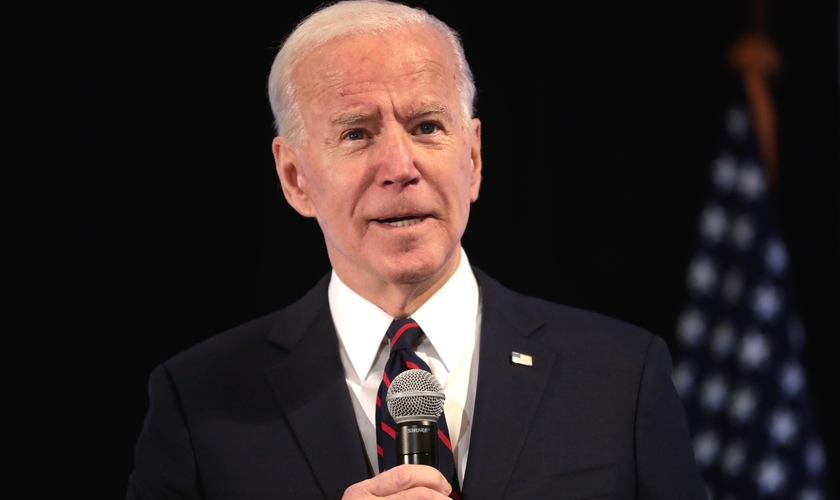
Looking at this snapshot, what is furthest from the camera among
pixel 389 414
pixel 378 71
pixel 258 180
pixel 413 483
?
pixel 258 180

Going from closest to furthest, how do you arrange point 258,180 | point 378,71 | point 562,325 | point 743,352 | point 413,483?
point 413,483, point 378,71, point 562,325, point 258,180, point 743,352

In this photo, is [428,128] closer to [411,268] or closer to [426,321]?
[411,268]

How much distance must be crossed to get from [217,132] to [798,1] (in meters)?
2.45

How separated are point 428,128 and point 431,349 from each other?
475 millimetres

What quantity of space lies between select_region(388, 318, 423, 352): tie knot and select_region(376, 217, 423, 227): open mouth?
226 mm

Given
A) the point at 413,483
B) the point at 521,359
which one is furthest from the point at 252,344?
the point at 413,483

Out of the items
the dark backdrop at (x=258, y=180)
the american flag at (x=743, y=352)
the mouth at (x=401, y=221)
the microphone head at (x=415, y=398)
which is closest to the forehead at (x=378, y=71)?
the mouth at (x=401, y=221)

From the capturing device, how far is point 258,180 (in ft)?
10.3

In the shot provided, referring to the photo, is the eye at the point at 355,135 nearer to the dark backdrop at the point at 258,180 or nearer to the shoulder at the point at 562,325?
the shoulder at the point at 562,325

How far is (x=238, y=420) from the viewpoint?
6.04 feet

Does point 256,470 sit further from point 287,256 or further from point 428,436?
point 287,256

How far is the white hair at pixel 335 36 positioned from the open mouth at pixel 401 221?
308mm

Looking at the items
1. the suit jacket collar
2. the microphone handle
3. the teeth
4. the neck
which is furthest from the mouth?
the microphone handle

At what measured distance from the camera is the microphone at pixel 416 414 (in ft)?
4.78
